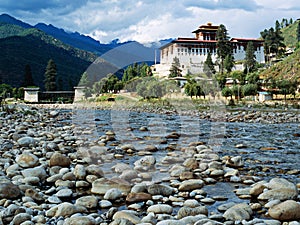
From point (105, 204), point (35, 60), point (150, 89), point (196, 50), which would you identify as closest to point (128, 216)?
point (105, 204)

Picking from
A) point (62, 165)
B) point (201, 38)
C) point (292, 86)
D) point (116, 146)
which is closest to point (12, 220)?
point (62, 165)

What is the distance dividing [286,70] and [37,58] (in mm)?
54474

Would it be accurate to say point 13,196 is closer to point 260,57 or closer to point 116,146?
point 116,146

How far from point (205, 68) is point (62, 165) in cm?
5496

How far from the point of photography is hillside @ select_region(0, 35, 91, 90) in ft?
231

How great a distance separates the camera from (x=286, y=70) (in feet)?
167

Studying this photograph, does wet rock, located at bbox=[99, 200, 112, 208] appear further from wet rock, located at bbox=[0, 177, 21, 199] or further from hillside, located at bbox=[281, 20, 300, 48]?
hillside, located at bbox=[281, 20, 300, 48]

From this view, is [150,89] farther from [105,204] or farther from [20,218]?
[20,218]

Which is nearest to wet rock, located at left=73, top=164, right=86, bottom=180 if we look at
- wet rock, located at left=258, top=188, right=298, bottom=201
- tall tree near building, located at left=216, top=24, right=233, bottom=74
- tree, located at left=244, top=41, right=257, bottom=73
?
wet rock, located at left=258, top=188, right=298, bottom=201

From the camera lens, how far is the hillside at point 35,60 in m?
70.5

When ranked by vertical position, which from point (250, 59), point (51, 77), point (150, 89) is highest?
point (250, 59)

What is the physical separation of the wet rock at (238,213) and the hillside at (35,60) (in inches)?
1941

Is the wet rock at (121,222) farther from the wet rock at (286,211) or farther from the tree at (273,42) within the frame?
the tree at (273,42)

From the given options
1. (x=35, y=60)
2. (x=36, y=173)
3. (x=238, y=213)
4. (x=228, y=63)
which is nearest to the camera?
(x=238, y=213)
